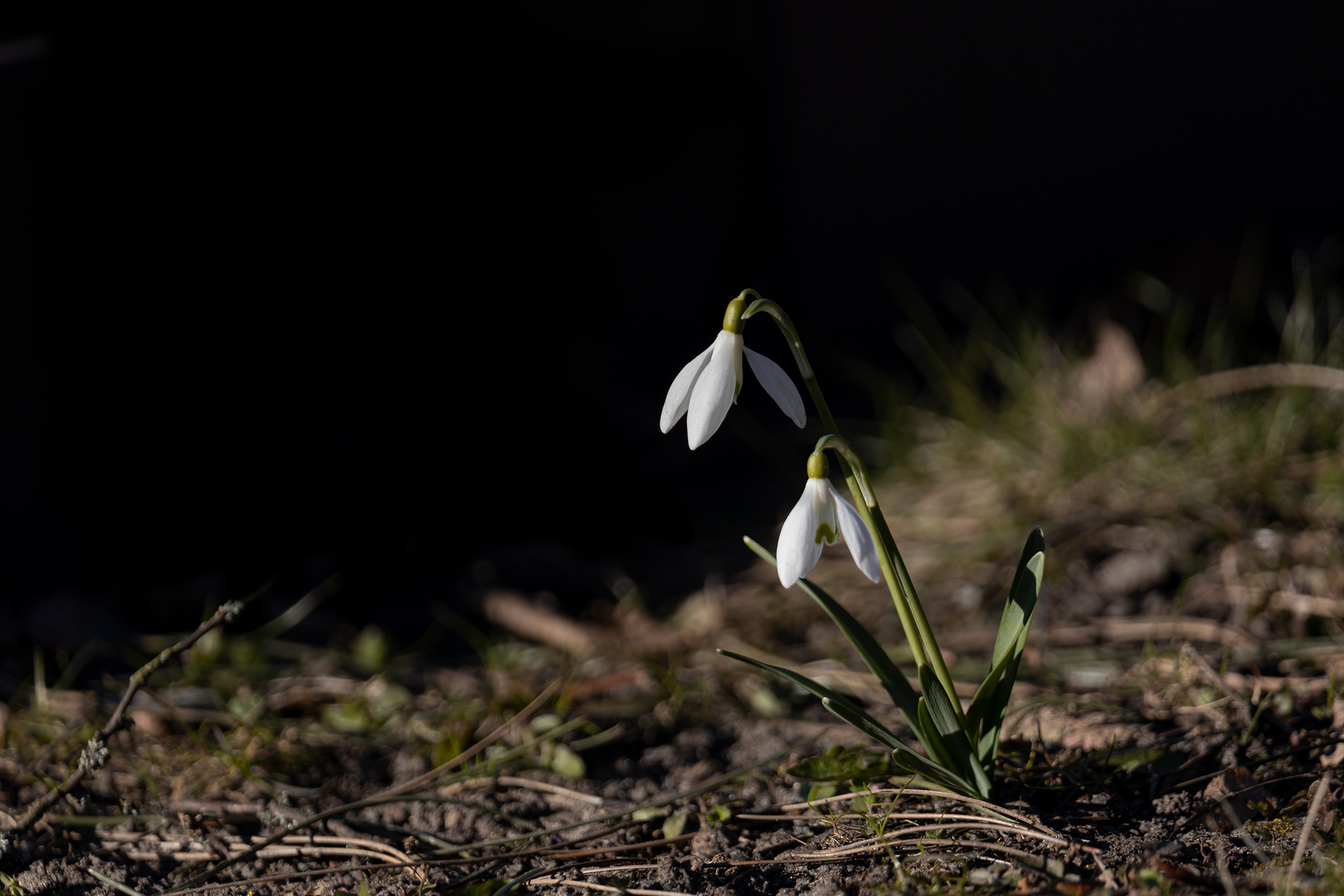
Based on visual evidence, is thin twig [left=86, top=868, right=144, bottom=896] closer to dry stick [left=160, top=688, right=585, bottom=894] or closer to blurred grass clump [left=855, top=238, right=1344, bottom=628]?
dry stick [left=160, top=688, right=585, bottom=894]

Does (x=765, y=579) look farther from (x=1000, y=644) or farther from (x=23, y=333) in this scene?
(x=23, y=333)

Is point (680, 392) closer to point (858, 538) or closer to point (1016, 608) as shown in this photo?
point (858, 538)

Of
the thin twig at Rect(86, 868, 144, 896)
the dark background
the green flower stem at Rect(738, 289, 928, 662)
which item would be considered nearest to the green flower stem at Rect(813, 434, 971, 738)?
the green flower stem at Rect(738, 289, 928, 662)

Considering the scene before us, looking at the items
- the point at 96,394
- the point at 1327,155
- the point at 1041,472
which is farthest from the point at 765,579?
the point at 1327,155

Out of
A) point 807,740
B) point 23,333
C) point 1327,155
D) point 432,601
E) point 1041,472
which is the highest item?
point 1327,155

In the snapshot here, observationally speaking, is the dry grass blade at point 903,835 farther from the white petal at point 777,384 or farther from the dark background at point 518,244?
the dark background at point 518,244
